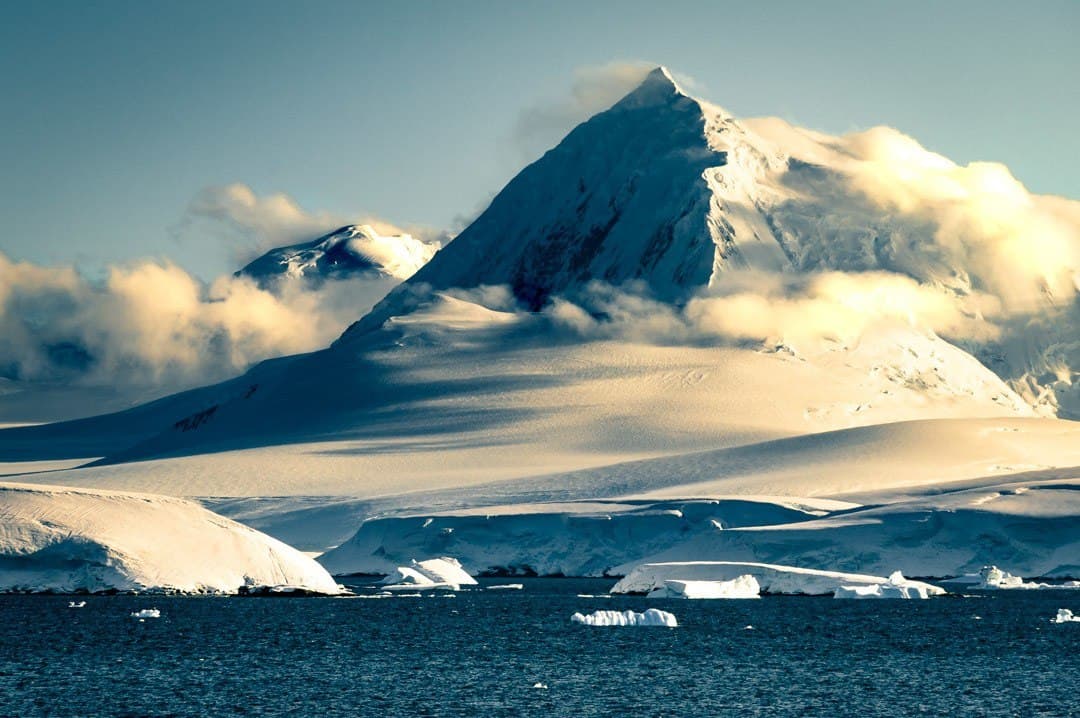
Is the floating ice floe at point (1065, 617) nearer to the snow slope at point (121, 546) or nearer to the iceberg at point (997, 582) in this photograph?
the iceberg at point (997, 582)

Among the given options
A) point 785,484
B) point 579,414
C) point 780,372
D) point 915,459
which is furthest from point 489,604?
point 780,372

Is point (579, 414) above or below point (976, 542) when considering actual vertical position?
above

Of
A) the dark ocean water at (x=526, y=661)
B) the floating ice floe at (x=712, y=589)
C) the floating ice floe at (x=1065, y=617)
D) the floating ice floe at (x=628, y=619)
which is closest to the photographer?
the dark ocean water at (x=526, y=661)

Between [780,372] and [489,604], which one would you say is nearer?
[489,604]

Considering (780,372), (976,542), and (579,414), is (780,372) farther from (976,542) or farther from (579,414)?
(976,542)

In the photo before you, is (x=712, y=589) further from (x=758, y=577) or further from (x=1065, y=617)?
(x=1065, y=617)

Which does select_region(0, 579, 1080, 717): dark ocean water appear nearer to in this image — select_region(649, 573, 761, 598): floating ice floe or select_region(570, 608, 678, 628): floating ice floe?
select_region(570, 608, 678, 628): floating ice floe

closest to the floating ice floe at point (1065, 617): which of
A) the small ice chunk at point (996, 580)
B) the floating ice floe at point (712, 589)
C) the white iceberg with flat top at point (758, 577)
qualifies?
the white iceberg with flat top at point (758, 577)
